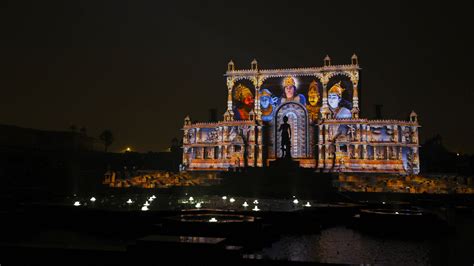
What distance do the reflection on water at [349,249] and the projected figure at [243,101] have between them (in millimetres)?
54064

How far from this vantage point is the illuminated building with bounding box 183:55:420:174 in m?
63.4

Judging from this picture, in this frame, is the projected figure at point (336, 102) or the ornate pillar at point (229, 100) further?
the ornate pillar at point (229, 100)

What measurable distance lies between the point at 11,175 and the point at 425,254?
47571 millimetres

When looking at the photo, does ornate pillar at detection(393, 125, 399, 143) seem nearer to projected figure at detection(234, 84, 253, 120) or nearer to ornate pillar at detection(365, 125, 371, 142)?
ornate pillar at detection(365, 125, 371, 142)

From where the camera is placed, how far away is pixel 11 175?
50.2 metres

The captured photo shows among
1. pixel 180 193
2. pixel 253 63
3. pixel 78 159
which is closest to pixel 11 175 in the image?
pixel 180 193

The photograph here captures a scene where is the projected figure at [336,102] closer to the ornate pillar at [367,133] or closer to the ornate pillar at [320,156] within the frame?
the ornate pillar at [367,133]

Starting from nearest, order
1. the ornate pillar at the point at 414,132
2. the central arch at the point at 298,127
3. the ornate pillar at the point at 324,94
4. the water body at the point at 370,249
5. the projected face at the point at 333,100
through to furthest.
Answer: the water body at the point at 370,249 < the ornate pillar at the point at 414,132 < the ornate pillar at the point at 324,94 < the projected face at the point at 333,100 < the central arch at the point at 298,127

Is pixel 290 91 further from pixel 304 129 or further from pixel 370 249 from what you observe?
pixel 370 249

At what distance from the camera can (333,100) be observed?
221 ft

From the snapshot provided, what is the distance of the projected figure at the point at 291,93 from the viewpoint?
6756 centimetres

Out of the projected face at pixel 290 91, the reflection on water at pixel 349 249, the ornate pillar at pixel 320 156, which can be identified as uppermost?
the projected face at pixel 290 91

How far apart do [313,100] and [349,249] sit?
5520 cm

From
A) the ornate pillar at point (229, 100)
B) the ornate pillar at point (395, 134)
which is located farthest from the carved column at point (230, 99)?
the ornate pillar at point (395, 134)
